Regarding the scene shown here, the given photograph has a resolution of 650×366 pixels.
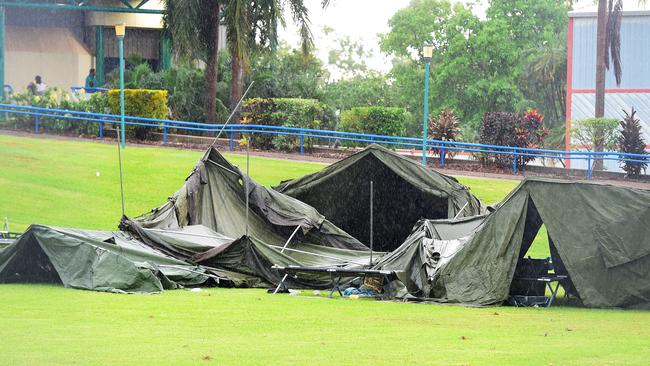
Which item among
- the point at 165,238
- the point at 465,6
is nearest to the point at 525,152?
the point at 165,238

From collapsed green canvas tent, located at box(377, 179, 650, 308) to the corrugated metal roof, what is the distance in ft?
96.8

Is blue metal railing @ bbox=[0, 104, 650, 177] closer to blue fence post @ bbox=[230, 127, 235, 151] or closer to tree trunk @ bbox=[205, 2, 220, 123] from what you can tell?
blue fence post @ bbox=[230, 127, 235, 151]

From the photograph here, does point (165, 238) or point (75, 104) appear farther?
point (75, 104)

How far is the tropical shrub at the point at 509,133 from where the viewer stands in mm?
35750

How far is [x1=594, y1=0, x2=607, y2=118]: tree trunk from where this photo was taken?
142 ft

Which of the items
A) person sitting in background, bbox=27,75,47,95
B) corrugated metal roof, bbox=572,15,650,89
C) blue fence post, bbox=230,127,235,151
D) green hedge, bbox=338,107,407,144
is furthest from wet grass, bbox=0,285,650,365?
corrugated metal roof, bbox=572,15,650,89

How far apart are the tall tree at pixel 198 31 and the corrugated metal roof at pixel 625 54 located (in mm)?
15440

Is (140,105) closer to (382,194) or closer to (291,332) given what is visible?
(382,194)

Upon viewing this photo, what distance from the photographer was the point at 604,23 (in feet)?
142

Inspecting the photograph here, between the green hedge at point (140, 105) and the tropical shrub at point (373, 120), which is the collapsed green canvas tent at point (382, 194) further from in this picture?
the green hedge at point (140, 105)

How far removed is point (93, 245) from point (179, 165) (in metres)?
15.7

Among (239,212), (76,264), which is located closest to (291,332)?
(76,264)

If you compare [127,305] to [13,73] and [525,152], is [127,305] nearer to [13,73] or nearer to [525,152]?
[525,152]

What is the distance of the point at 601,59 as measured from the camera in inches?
1719
